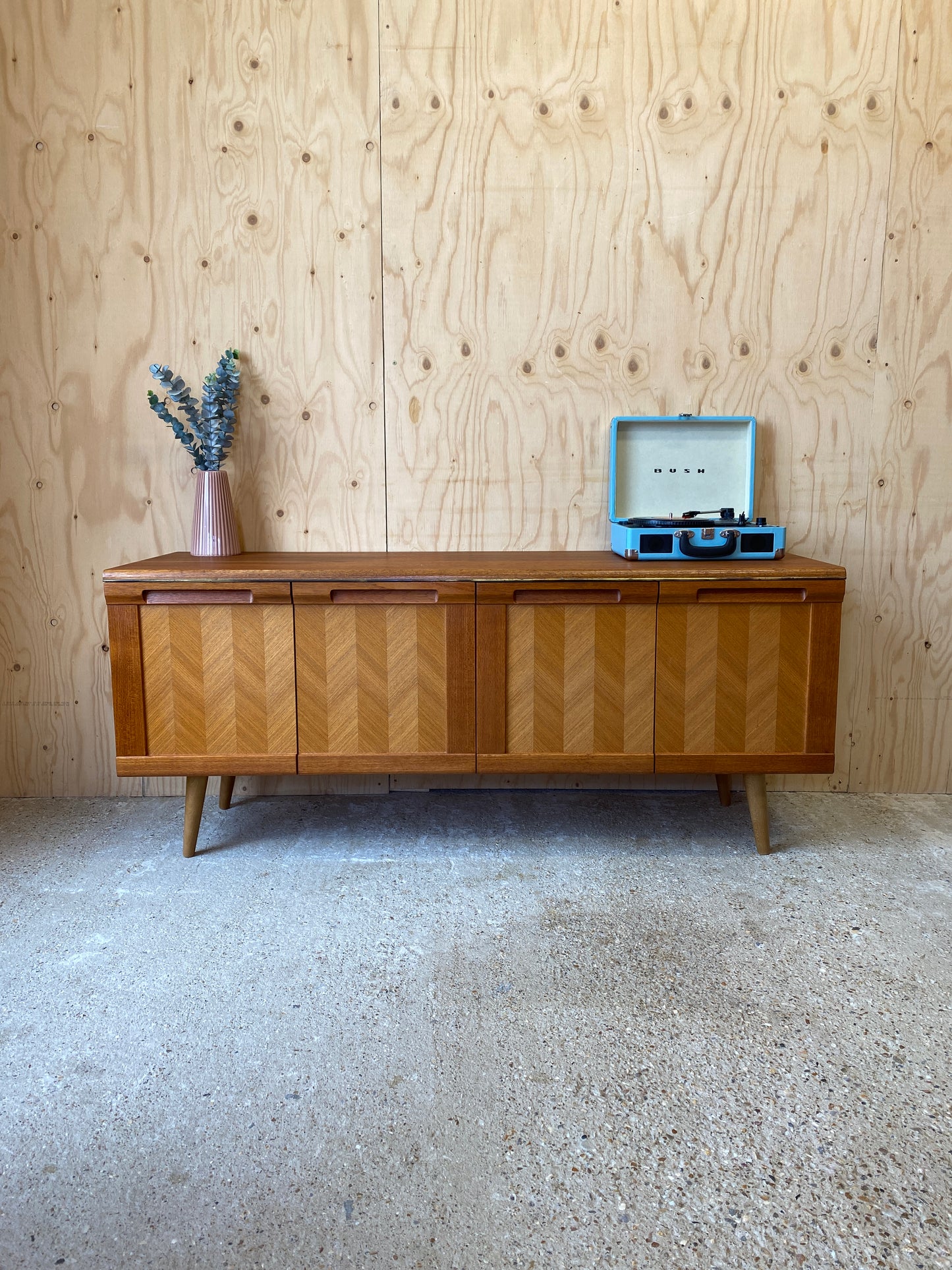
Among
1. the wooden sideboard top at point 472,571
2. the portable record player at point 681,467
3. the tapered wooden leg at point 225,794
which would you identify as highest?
the portable record player at point 681,467

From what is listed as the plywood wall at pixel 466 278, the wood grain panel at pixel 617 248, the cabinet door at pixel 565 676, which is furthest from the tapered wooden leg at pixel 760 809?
the wood grain panel at pixel 617 248

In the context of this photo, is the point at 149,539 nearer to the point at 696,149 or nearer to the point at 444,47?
the point at 444,47

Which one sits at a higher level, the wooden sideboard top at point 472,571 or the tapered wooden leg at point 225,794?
the wooden sideboard top at point 472,571

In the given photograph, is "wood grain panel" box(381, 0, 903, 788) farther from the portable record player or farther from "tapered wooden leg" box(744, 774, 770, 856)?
"tapered wooden leg" box(744, 774, 770, 856)

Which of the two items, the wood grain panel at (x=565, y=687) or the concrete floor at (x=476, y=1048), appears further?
the wood grain panel at (x=565, y=687)

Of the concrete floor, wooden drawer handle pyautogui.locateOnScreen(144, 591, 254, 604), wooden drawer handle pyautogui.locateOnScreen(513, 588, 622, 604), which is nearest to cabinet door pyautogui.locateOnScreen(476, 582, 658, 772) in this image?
wooden drawer handle pyautogui.locateOnScreen(513, 588, 622, 604)

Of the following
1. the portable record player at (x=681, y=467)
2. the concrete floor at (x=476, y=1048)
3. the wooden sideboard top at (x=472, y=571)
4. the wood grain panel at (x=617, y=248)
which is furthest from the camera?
the portable record player at (x=681, y=467)

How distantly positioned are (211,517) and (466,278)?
1036 millimetres

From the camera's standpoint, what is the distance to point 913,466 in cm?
262

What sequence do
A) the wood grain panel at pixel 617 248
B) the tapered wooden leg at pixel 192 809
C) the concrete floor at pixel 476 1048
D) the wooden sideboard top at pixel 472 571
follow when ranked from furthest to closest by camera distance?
the wood grain panel at pixel 617 248, the tapered wooden leg at pixel 192 809, the wooden sideboard top at pixel 472 571, the concrete floor at pixel 476 1048

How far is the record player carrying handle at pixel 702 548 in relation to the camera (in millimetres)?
2252

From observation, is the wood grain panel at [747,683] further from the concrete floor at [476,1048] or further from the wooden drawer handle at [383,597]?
the wooden drawer handle at [383,597]

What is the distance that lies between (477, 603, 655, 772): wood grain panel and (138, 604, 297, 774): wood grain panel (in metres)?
0.52

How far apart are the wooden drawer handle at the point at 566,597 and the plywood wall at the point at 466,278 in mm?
492
